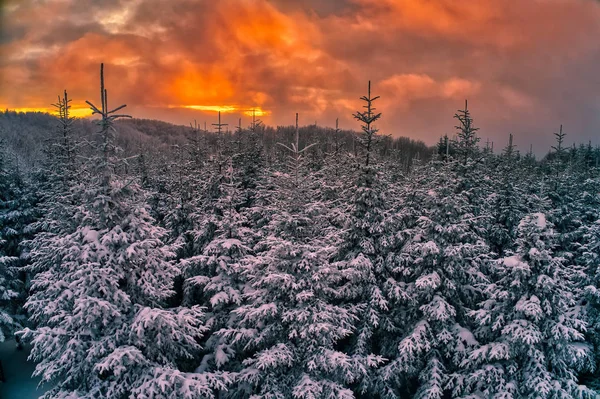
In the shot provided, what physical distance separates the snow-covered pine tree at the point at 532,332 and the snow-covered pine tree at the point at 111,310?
38.5 feet

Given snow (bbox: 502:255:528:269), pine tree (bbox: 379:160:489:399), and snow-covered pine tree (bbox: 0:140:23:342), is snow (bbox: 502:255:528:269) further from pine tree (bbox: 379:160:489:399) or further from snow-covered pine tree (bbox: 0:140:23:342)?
snow-covered pine tree (bbox: 0:140:23:342)

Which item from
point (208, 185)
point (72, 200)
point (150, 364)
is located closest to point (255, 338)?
point (150, 364)

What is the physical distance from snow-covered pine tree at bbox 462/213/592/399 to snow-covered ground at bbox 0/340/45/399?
2481 centimetres

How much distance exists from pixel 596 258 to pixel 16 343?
133ft

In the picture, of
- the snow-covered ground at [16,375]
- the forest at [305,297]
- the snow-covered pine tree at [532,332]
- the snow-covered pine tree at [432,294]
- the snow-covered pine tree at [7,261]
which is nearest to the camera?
the forest at [305,297]

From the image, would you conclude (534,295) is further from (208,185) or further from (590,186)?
(590,186)

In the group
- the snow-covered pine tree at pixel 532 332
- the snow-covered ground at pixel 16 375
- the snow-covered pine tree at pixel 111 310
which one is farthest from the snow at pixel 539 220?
the snow-covered ground at pixel 16 375

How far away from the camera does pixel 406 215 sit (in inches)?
822

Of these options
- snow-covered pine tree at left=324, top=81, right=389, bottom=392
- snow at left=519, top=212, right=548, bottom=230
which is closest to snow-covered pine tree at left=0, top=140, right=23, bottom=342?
snow-covered pine tree at left=324, top=81, right=389, bottom=392

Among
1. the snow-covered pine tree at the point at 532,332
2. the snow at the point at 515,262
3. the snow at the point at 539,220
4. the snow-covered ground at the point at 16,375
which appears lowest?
the snow-covered ground at the point at 16,375

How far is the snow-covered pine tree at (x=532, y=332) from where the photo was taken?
48.7 feet

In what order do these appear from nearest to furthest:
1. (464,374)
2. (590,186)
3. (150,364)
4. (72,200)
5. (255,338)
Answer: (150,364)
(255,338)
(464,374)
(72,200)
(590,186)

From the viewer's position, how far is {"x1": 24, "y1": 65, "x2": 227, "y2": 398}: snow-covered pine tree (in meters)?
10.6

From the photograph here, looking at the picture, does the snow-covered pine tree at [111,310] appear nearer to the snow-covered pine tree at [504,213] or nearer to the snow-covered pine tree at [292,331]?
the snow-covered pine tree at [292,331]
